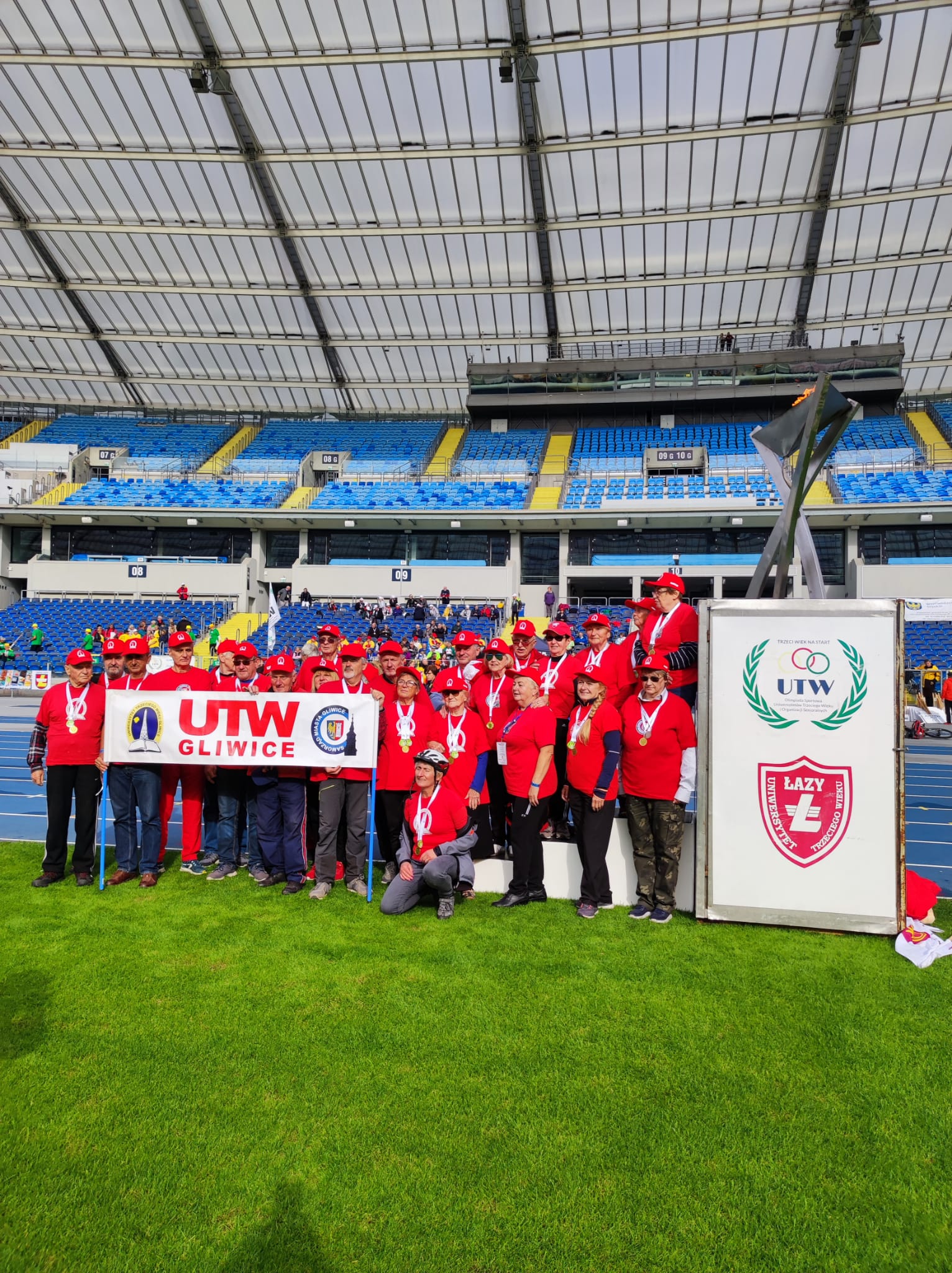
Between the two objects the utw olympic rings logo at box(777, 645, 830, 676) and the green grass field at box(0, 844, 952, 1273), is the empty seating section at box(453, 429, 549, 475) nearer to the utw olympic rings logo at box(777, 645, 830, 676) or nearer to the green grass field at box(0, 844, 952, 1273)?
the utw olympic rings logo at box(777, 645, 830, 676)

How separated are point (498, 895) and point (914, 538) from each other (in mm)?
28267

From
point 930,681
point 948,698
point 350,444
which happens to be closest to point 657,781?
point 948,698

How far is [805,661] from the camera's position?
518cm

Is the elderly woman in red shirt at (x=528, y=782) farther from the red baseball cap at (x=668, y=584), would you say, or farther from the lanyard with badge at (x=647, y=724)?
the red baseball cap at (x=668, y=584)

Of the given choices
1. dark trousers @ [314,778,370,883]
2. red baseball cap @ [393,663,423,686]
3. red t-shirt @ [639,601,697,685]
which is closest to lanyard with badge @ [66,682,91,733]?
dark trousers @ [314,778,370,883]

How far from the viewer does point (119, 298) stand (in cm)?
2892

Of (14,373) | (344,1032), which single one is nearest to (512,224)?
(14,373)

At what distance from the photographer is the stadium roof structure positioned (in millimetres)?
19062

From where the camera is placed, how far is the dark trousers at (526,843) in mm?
5547

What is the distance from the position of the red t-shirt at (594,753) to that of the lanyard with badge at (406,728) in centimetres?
137

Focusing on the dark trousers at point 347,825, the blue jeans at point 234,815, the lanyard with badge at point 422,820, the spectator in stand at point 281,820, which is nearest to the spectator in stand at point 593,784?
the lanyard with badge at point 422,820

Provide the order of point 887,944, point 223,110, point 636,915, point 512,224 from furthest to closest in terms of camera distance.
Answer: point 512,224 < point 223,110 < point 636,915 < point 887,944

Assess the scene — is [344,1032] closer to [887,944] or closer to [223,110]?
[887,944]

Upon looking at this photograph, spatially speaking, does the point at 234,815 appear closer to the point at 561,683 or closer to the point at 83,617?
the point at 561,683
